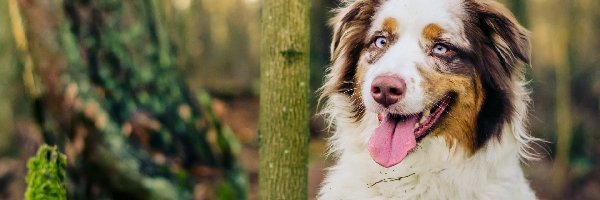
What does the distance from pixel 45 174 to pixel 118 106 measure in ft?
6.73

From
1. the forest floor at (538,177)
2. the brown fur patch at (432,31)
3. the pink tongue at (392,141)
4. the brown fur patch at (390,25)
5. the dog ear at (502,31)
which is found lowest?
the forest floor at (538,177)

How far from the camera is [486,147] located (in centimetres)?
397

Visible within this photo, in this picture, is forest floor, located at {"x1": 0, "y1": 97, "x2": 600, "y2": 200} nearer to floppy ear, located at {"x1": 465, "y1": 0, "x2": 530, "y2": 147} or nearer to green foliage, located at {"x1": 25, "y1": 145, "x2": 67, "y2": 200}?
green foliage, located at {"x1": 25, "y1": 145, "x2": 67, "y2": 200}

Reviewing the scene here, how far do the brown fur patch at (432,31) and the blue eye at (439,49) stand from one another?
0.05 meters

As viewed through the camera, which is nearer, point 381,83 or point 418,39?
point 381,83

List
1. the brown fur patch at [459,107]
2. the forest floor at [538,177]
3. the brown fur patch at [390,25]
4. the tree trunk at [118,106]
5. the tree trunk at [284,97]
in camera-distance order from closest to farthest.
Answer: the brown fur patch at [459,107] < the brown fur patch at [390,25] < the tree trunk at [284,97] < the tree trunk at [118,106] < the forest floor at [538,177]

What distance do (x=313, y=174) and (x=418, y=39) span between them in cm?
836

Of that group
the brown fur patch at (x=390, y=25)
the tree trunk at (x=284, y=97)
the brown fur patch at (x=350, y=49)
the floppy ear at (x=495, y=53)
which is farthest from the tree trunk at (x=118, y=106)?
the floppy ear at (x=495, y=53)

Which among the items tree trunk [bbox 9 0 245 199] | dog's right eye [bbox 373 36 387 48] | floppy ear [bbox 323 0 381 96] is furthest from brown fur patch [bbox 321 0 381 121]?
tree trunk [bbox 9 0 245 199]

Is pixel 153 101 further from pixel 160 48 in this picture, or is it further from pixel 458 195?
pixel 458 195

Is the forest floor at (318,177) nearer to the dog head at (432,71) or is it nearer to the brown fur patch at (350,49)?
the brown fur patch at (350,49)

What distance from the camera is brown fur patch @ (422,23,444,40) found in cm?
375

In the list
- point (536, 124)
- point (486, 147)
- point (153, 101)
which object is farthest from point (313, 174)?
point (486, 147)

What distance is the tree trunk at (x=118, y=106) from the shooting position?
6.46 metres
